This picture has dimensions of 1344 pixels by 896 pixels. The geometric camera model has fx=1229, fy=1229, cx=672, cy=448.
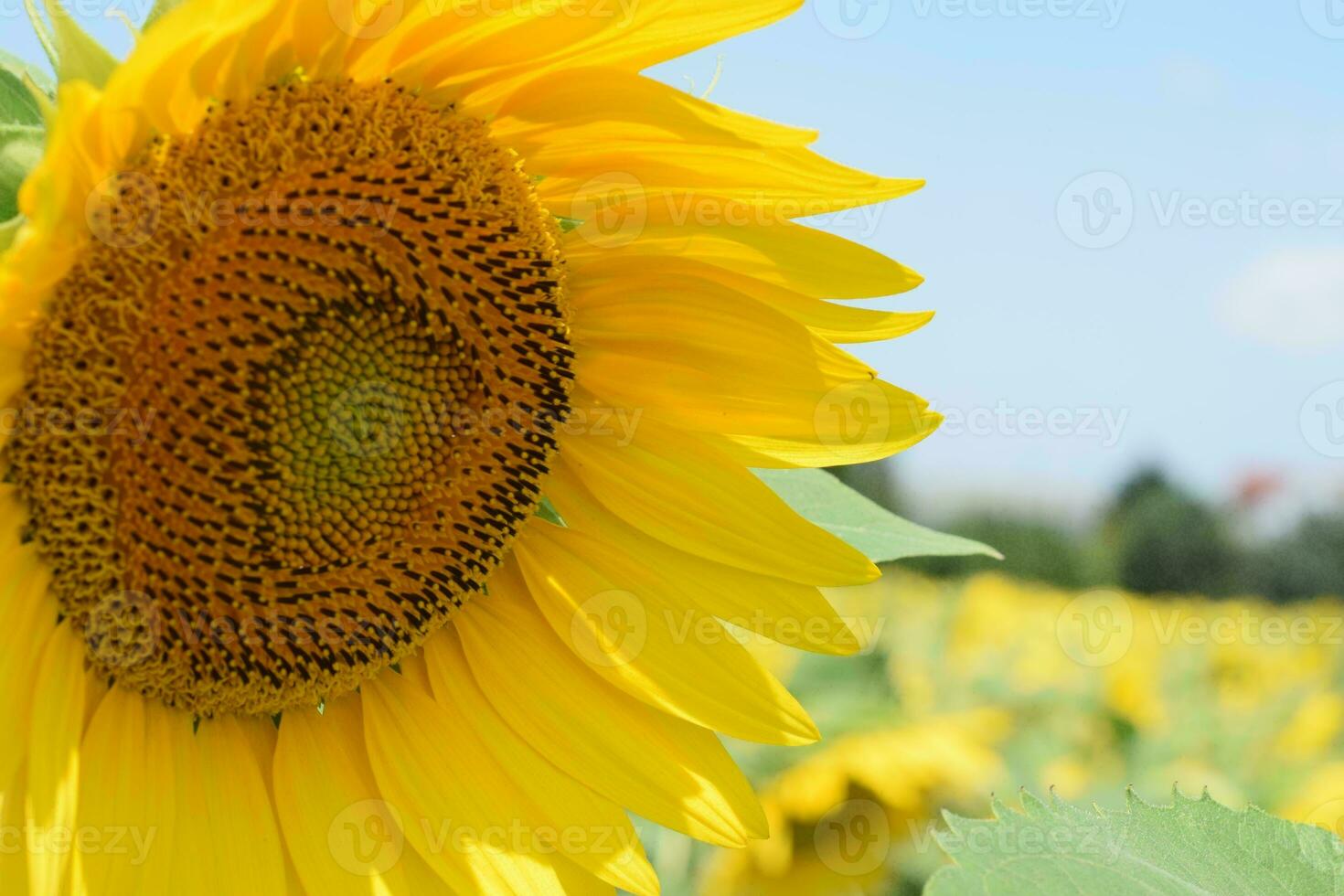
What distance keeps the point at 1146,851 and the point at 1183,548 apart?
42.9m

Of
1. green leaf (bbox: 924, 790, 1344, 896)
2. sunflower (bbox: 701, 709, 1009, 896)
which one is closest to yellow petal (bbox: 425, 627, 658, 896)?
green leaf (bbox: 924, 790, 1344, 896)

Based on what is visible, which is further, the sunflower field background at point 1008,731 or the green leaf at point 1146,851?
the sunflower field background at point 1008,731

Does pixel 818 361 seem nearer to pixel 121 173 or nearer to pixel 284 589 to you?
pixel 284 589

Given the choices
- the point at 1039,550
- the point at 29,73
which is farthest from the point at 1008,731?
the point at 1039,550

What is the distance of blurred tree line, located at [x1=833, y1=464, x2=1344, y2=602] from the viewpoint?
36.7m

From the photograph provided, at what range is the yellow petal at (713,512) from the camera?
2176mm

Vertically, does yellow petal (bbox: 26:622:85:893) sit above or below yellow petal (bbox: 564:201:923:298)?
below

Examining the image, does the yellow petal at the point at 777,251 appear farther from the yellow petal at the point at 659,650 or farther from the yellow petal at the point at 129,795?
the yellow petal at the point at 129,795

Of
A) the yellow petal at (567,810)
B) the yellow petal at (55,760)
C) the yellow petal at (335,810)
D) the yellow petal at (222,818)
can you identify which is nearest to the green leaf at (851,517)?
the yellow petal at (567,810)

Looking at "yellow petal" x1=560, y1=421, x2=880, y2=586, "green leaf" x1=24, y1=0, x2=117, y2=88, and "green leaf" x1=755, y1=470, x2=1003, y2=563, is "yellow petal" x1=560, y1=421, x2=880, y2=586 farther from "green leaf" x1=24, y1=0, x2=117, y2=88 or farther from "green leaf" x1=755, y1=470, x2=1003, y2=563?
"green leaf" x1=24, y1=0, x2=117, y2=88

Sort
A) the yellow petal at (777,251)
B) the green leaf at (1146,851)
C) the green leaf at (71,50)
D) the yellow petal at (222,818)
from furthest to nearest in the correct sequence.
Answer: the yellow petal at (777,251) → the yellow petal at (222,818) → the green leaf at (71,50) → the green leaf at (1146,851)

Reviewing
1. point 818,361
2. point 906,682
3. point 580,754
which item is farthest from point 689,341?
point 906,682

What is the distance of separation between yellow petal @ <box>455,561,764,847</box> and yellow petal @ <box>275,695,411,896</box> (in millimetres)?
257

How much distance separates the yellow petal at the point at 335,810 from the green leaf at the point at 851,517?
0.89 m
